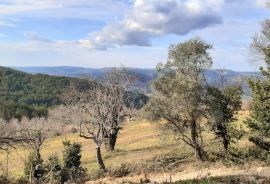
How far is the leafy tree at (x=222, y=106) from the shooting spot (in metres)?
41.3

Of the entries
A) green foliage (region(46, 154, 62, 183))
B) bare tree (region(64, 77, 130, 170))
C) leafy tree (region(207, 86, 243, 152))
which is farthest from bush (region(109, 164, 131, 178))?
leafy tree (region(207, 86, 243, 152))

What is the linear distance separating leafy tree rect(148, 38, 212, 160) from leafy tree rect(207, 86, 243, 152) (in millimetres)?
864

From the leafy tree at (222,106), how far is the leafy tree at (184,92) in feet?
2.84

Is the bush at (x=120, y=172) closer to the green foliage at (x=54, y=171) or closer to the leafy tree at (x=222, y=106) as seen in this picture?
the green foliage at (x=54, y=171)

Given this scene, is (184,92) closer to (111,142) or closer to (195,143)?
(195,143)

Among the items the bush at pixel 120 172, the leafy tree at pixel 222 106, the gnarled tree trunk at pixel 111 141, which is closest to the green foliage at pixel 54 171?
the bush at pixel 120 172

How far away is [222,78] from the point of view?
49.4 meters

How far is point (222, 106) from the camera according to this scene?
4188cm

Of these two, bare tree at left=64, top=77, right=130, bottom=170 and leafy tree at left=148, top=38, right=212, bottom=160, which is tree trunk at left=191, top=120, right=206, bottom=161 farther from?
bare tree at left=64, top=77, right=130, bottom=170

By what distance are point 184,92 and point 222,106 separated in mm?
4410

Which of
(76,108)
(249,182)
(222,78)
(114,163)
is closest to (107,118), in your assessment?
(114,163)

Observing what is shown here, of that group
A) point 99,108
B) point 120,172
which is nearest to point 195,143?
point 120,172

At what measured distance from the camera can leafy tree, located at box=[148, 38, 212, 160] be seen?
133 ft

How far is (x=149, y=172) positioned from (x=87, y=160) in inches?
762
